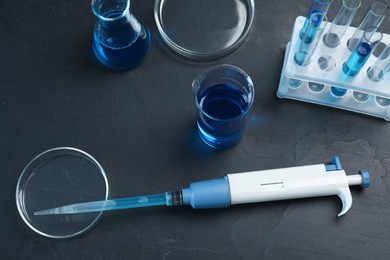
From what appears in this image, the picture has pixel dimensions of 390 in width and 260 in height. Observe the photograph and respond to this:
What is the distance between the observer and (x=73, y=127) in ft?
2.95

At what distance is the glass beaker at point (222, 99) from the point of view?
0.85m

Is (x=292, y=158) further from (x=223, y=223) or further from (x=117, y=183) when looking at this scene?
(x=117, y=183)

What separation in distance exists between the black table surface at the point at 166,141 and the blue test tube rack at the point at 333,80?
17mm

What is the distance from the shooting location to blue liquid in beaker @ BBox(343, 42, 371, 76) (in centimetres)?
80

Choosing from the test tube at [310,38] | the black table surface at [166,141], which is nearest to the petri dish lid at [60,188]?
the black table surface at [166,141]

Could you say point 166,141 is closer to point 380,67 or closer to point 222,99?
point 222,99

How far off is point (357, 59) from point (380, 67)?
0.05 m

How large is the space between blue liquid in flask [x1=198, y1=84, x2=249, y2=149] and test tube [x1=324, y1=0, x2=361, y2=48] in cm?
17

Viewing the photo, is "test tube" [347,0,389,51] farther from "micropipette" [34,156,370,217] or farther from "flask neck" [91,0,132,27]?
"flask neck" [91,0,132,27]

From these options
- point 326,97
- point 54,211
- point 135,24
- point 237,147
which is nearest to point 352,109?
point 326,97

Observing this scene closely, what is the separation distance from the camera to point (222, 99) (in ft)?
2.87

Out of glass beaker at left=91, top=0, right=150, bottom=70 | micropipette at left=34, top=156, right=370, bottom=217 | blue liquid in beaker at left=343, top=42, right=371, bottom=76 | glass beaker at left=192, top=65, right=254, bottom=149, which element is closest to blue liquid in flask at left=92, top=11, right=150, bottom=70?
glass beaker at left=91, top=0, right=150, bottom=70

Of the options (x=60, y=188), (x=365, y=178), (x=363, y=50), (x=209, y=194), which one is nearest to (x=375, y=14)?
(x=363, y=50)

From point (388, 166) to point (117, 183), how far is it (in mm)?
470
